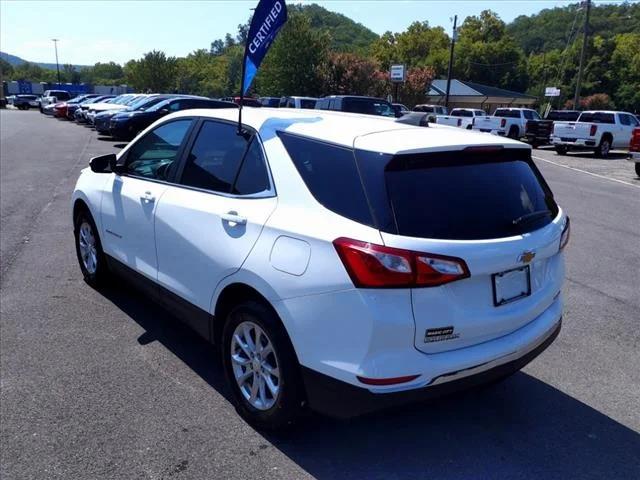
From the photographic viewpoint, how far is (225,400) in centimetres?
360

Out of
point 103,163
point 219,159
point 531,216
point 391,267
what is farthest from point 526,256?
point 103,163

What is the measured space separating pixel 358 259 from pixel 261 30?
2474mm

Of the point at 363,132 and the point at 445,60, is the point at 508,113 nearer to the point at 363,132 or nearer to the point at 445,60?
the point at 363,132

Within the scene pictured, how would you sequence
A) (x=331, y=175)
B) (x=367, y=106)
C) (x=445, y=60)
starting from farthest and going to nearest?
(x=445, y=60) < (x=367, y=106) < (x=331, y=175)

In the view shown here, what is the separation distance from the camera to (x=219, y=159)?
375 cm

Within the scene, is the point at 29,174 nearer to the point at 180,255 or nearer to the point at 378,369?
the point at 180,255

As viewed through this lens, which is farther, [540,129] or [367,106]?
[540,129]

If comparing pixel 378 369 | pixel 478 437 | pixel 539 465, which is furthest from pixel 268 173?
pixel 539 465

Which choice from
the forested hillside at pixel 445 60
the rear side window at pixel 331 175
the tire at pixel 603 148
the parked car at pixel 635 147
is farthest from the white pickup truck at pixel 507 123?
the rear side window at pixel 331 175

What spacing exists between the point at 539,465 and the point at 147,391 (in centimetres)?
239

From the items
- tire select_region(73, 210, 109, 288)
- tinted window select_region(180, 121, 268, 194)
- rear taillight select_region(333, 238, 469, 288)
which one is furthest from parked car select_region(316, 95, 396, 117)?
rear taillight select_region(333, 238, 469, 288)

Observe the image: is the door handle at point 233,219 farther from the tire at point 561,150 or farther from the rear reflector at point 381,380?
the tire at point 561,150

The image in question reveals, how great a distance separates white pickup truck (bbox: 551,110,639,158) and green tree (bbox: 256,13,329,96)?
30.2m

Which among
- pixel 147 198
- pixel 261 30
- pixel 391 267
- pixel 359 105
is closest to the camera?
pixel 391 267
